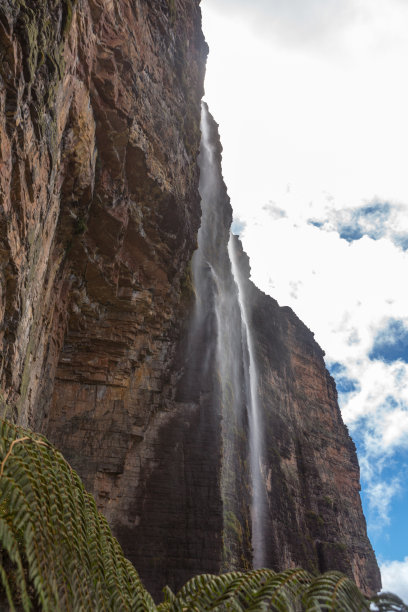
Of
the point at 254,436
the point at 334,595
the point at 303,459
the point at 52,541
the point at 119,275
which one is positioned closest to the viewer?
the point at 52,541

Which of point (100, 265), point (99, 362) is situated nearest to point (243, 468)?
point (99, 362)

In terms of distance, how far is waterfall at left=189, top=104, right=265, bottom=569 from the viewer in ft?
51.9

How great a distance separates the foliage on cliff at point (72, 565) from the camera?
88.6 inches

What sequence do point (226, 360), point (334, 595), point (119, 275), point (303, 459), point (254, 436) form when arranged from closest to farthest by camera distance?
point (334, 595) → point (119, 275) → point (226, 360) → point (254, 436) → point (303, 459)

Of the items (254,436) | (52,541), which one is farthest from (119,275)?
(254,436)

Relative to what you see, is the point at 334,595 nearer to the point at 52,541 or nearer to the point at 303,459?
the point at 52,541

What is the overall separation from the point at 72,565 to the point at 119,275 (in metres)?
11.7

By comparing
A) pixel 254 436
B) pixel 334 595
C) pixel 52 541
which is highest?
pixel 254 436

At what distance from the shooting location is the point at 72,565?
247 cm

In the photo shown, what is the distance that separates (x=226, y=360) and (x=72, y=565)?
54.2 feet

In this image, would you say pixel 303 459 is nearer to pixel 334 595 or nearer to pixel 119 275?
pixel 119 275

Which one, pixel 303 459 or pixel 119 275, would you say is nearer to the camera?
pixel 119 275

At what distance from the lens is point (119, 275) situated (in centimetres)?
1380

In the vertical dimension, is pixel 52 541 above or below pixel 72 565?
above
